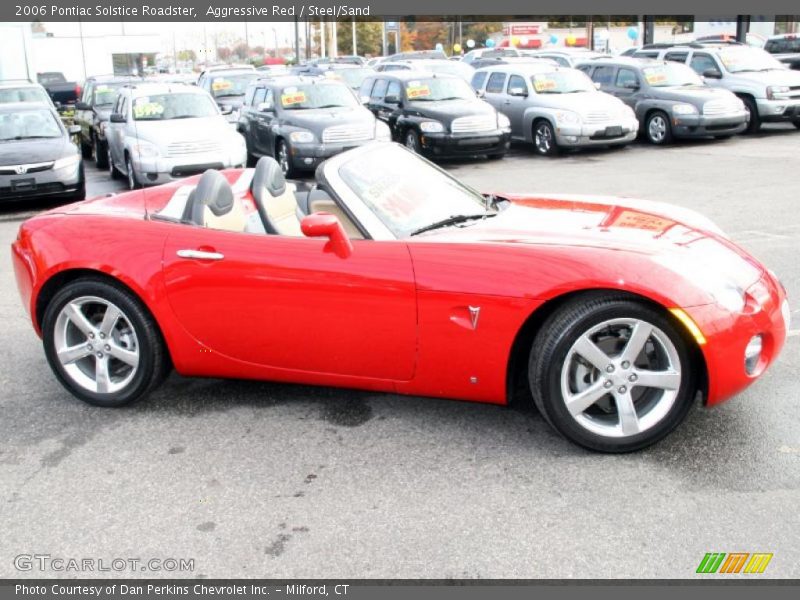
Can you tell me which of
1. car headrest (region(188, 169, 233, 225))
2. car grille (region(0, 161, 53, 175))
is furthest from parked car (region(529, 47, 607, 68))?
car headrest (region(188, 169, 233, 225))

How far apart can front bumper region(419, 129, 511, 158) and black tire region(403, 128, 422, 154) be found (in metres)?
0.15

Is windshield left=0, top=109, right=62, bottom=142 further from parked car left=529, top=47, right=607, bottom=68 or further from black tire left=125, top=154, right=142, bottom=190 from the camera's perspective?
parked car left=529, top=47, right=607, bottom=68

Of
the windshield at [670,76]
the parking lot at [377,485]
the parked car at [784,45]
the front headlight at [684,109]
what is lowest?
the parking lot at [377,485]

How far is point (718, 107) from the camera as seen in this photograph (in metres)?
16.9

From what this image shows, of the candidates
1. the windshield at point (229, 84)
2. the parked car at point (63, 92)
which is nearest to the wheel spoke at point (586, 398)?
the windshield at point (229, 84)

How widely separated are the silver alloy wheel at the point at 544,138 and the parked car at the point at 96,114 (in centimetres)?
808

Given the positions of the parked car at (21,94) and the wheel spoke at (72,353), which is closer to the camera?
the wheel spoke at (72,353)

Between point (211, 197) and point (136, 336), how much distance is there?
824 mm

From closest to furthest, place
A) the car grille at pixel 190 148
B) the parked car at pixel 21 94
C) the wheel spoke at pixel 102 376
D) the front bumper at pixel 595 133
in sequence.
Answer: the wheel spoke at pixel 102 376 → the car grille at pixel 190 148 → the front bumper at pixel 595 133 → the parked car at pixel 21 94

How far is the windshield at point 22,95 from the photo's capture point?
54.1 feet

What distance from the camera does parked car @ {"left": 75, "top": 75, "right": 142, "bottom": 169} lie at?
17.1 meters

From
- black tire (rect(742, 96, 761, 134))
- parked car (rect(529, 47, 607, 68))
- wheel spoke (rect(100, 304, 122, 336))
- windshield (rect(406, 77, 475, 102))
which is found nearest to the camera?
wheel spoke (rect(100, 304, 122, 336))

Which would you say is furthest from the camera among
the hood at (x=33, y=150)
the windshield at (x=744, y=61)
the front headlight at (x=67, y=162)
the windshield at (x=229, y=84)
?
the windshield at (x=229, y=84)

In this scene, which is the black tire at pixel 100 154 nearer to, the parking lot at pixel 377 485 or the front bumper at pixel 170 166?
the front bumper at pixel 170 166
